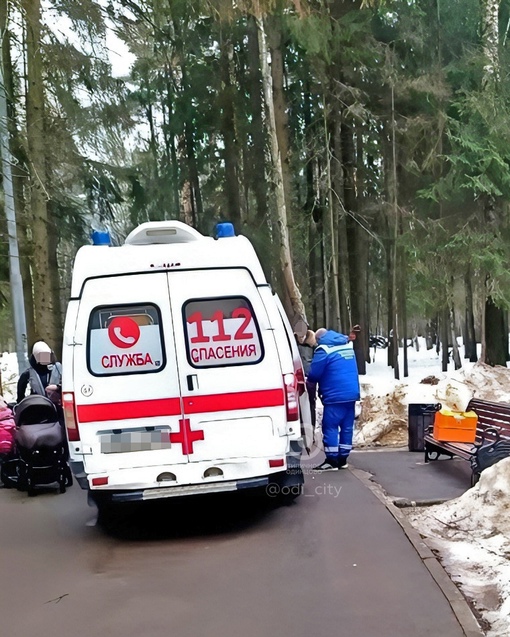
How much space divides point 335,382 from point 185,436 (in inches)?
118

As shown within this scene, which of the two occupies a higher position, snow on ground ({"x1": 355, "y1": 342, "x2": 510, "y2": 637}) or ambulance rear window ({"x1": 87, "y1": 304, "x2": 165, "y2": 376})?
ambulance rear window ({"x1": 87, "y1": 304, "x2": 165, "y2": 376})

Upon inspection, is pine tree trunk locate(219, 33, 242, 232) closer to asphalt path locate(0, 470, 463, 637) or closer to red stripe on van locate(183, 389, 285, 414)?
asphalt path locate(0, 470, 463, 637)

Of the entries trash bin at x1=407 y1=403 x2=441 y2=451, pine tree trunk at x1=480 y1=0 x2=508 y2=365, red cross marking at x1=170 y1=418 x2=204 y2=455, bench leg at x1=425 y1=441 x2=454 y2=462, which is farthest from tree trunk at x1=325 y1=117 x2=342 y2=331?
red cross marking at x1=170 y1=418 x2=204 y2=455

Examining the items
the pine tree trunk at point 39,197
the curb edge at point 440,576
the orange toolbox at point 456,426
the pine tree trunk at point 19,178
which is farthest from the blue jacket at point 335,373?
the pine tree trunk at point 19,178

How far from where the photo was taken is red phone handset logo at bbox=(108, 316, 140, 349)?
6.37m

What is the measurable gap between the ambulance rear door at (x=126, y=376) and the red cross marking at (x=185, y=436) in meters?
0.02

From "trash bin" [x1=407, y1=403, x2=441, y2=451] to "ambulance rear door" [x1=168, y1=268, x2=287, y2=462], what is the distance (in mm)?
4547

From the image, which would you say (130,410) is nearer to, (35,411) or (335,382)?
(35,411)

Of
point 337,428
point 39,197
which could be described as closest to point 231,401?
point 337,428

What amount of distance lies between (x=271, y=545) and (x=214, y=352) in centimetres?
174

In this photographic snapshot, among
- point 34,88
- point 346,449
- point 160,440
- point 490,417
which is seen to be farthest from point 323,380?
point 34,88

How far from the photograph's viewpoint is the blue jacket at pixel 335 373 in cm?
880

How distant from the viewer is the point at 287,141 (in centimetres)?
1773

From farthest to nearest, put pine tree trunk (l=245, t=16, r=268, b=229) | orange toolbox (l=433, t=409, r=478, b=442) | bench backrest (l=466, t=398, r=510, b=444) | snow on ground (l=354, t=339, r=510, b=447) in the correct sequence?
pine tree trunk (l=245, t=16, r=268, b=229) → snow on ground (l=354, t=339, r=510, b=447) → orange toolbox (l=433, t=409, r=478, b=442) → bench backrest (l=466, t=398, r=510, b=444)
